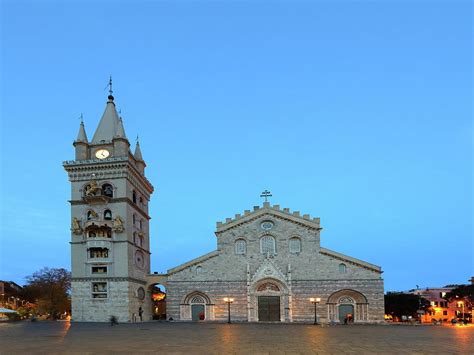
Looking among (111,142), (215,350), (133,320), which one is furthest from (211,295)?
(215,350)

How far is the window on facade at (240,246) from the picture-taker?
2453 inches

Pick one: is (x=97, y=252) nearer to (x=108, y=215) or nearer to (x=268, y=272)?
(x=108, y=215)

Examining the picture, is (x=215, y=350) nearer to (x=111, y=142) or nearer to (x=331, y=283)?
(x=331, y=283)

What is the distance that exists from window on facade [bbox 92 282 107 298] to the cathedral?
0.39 ft

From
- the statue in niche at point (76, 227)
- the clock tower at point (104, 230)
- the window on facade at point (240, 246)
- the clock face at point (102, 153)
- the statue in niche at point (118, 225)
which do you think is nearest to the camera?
the clock tower at point (104, 230)

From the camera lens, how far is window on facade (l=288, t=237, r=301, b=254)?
201ft

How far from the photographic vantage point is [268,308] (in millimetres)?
60500

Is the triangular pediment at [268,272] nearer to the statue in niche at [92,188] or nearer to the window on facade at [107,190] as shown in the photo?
the window on facade at [107,190]

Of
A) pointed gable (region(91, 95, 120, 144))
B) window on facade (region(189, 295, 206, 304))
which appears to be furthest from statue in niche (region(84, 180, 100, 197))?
window on facade (region(189, 295, 206, 304))

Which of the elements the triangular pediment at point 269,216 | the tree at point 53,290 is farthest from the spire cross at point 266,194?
the tree at point 53,290

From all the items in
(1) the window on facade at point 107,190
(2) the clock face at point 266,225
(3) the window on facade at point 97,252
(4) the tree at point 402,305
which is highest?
(1) the window on facade at point 107,190

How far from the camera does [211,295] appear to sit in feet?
201

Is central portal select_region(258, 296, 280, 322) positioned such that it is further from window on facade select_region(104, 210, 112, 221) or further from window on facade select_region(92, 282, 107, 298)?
window on facade select_region(104, 210, 112, 221)

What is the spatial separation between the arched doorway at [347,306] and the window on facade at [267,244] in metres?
9.12
